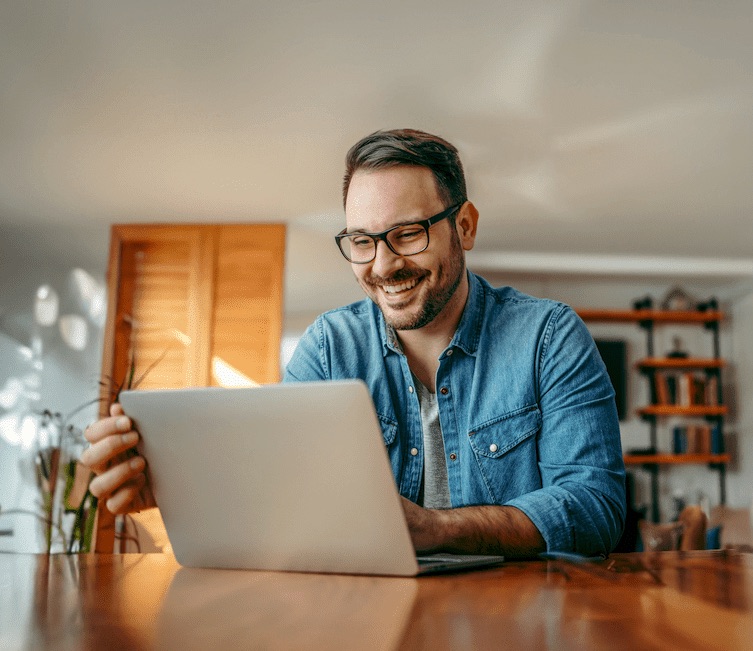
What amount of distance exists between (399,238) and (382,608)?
905 millimetres

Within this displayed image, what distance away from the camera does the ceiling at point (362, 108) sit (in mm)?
2670

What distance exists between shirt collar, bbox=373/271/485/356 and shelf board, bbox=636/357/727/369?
5209mm

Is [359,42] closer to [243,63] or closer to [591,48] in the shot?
[243,63]

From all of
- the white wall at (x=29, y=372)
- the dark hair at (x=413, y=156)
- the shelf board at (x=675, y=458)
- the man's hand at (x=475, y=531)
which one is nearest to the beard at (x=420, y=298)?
the dark hair at (x=413, y=156)

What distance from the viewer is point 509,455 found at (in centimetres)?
127

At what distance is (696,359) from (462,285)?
17.9ft

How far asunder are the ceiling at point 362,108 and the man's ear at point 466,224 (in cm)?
136

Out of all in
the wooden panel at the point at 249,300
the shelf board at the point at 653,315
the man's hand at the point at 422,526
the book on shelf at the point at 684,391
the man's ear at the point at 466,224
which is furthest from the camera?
the shelf board at the point at 653,315

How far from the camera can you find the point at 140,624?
0.52 metres

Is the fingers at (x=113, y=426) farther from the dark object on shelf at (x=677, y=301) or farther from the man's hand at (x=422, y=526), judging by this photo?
the dark object on shelf at (x=677, y=301)

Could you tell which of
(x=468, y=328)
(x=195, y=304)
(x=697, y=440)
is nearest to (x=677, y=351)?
(x=697, y=440)

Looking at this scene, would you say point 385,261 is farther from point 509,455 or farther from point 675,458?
point 675,458

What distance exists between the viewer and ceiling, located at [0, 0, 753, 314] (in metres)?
2.67

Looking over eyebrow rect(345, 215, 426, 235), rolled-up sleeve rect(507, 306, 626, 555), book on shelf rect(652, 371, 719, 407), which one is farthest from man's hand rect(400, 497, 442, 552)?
book on shelf rect(652, 371, 719, 407)
